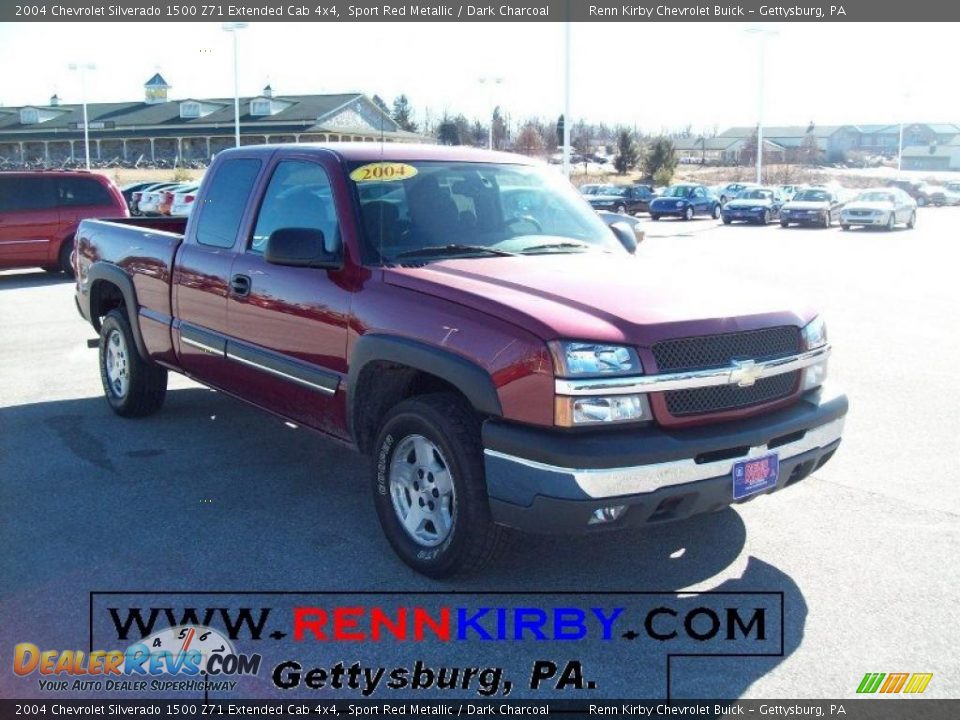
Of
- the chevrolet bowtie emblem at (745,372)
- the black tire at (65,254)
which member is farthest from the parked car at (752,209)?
the chevrolet bowtie emblem at (745,372)

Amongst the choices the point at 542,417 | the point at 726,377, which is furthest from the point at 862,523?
the point at 542,417

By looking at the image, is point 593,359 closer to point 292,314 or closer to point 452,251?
point 452,251

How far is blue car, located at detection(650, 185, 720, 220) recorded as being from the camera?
41938 mm

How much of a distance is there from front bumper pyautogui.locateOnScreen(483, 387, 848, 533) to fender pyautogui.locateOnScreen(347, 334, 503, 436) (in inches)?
4.6

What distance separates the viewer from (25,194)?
16922 millimetres

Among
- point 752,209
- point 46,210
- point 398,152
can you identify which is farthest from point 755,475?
point 752,209

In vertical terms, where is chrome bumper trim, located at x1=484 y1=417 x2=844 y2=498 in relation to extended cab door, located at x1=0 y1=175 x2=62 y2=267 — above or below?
below

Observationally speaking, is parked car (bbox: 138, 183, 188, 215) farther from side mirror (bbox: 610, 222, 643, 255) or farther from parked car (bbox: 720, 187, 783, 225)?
side mirror (bbox: 610, 222, 643, 255)

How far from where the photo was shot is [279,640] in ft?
13.1

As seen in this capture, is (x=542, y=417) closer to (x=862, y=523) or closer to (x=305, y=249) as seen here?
(x=305, y=249)

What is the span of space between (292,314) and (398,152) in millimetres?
1117

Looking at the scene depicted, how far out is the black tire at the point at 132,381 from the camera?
7.30 meters

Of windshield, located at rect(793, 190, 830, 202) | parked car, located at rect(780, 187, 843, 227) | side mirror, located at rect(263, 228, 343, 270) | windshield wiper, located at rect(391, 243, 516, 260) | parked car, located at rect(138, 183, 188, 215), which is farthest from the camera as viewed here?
windshield, located at rect(793, 190, 830, 202)

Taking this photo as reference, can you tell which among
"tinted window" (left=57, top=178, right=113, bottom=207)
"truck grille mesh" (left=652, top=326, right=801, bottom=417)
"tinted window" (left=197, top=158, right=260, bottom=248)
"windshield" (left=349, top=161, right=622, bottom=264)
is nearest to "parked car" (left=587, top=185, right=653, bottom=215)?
"tinted window" (left=57, top=178, right=113, bottom=207)
